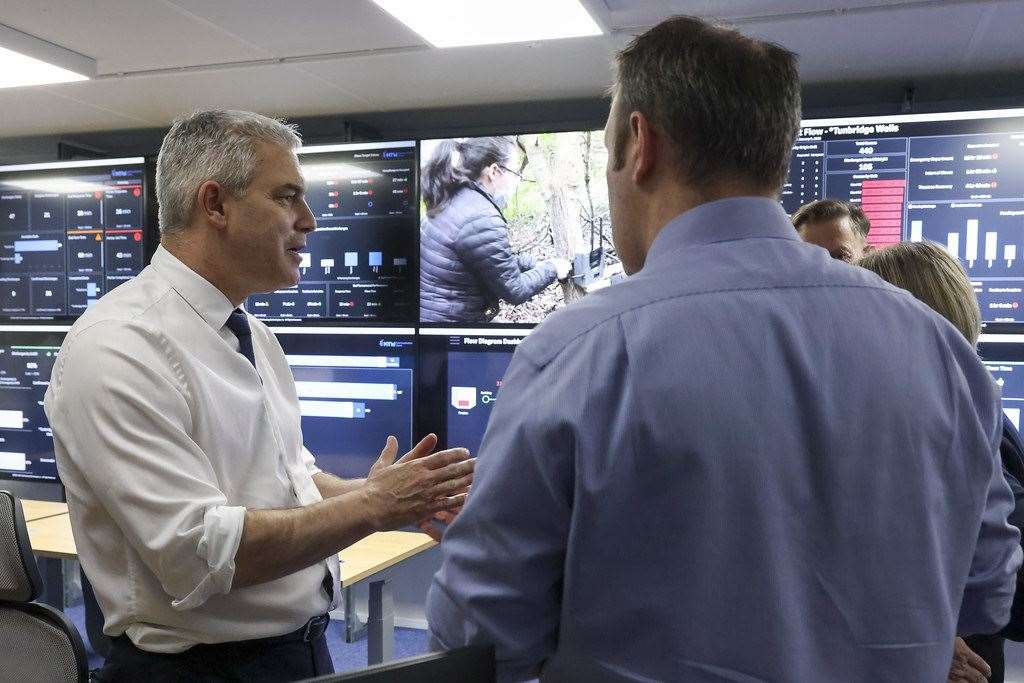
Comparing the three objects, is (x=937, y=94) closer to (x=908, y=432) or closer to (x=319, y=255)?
(x=319, y=255)

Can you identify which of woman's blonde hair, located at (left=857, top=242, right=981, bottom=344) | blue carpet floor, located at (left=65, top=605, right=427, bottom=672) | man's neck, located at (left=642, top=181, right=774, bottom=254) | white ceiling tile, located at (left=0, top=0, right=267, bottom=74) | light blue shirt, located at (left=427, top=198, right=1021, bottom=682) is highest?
white ceiling tile, located at (left=0, top=0, right=267, bottom=74)

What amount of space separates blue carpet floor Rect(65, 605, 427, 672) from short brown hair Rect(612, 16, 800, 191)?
3.20 metres

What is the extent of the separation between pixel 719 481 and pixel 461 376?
109 inches

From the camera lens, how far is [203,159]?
4.98 feet

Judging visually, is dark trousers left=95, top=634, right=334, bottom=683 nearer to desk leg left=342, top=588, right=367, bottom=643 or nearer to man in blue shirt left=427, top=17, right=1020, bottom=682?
man in blue shirt left=427, top=17, right=1020, bottom=682

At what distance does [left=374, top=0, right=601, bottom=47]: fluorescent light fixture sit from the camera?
252 cm

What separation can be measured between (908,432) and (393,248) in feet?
9.65

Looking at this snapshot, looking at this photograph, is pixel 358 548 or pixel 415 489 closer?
pixel 415 489

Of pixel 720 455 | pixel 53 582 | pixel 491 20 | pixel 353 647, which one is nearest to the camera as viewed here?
pixel 720 455

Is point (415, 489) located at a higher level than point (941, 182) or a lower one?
lower

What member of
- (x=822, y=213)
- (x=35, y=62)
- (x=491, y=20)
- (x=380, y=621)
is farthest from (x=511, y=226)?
(x=35, y=62)

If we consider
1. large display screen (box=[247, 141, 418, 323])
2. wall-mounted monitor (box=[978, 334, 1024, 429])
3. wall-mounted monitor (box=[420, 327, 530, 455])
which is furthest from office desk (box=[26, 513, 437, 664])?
wall-mounted monitor (box=[978, 334, 1024, 429])

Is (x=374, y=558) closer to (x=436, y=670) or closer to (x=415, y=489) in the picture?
(x=415, y=489)

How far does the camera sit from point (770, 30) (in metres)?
2.72
